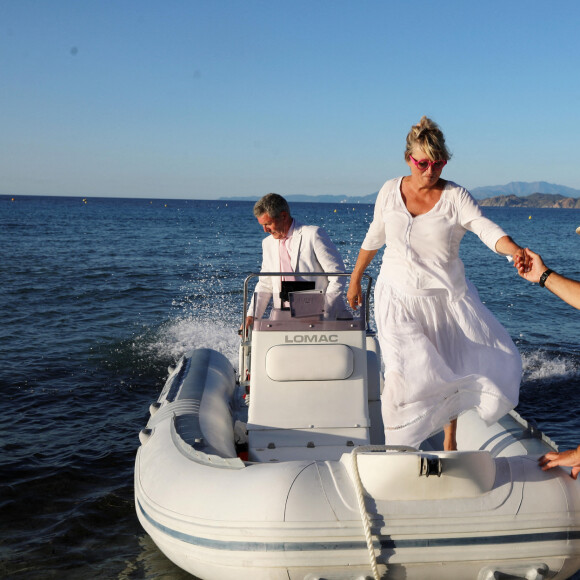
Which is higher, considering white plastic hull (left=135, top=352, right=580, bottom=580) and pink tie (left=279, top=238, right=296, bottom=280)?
pink tie (left=279, top=238, right=296, bottom=280)

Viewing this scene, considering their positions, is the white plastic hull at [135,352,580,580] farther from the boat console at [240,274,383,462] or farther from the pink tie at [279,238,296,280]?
the pink tie at [279,238,296,280]

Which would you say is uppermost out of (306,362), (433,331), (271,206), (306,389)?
(271,206)

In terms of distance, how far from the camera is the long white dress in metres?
3.38

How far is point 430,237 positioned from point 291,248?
185cm

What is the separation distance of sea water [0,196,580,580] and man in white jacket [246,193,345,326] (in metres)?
1.87

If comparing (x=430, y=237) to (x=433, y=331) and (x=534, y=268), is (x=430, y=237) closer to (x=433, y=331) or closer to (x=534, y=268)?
(x=433, y=331)

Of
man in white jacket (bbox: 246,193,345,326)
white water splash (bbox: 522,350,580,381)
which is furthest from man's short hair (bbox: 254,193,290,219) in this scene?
white water splash (bbox: 522,350,580,381)

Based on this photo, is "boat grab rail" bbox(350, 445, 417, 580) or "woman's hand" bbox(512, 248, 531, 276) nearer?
"woman's hand" bbox(512, 248, 531, 276)

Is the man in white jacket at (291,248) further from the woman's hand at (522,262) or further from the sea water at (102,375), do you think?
the woman's hand at (522,262)

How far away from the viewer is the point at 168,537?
336 cm

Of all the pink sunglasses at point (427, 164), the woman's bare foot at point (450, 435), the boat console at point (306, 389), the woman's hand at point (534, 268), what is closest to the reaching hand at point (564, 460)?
the woman's bare foot at point (450, 435)

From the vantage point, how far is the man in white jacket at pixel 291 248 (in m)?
4.91

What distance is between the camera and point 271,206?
16.0ft

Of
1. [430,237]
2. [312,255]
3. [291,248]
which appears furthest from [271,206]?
[430,237]
